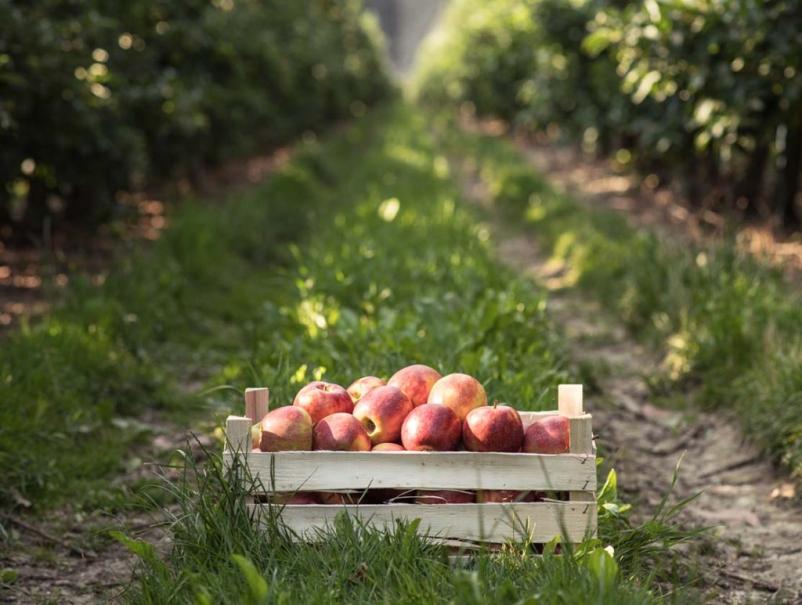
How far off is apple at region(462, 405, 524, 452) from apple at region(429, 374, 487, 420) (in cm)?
8

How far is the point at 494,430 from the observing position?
2980 mm

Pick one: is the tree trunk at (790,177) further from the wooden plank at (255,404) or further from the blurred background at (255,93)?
the wooden plank at (255,404)

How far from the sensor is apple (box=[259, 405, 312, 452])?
3.02m

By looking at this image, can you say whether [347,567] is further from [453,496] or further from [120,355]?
[120,355]

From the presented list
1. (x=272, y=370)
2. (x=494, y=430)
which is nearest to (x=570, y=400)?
(x=494, y=430)

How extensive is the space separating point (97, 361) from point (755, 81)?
16.7ft

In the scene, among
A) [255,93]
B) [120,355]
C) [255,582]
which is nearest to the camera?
[255,582]

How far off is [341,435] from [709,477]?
2319 mm

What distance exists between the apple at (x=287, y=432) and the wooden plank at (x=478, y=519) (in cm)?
19

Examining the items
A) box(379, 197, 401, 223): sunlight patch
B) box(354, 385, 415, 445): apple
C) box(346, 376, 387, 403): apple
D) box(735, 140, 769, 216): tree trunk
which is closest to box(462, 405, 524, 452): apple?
box(354, 385, 415, 445): apple

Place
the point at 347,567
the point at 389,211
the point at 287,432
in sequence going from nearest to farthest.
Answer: the point at 347,567 → the point at 287,432 → the point at 389,211

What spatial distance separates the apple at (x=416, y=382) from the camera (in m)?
3.30

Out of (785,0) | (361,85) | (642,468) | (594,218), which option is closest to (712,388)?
(642,468)

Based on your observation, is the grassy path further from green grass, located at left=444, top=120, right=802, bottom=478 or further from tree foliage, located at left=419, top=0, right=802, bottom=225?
tree foliage, located at left=419, top=0, right=802, bottom=225
